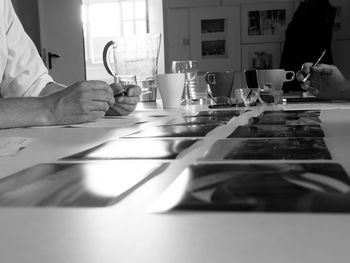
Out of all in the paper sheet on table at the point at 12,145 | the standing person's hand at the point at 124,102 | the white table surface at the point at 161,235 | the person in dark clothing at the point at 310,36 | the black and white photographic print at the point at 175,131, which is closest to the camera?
the white table surface at the point at 161,235

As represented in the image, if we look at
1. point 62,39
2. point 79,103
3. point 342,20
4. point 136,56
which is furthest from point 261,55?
point 79,103

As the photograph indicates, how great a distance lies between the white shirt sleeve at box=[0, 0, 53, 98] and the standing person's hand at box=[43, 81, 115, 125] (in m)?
0.50

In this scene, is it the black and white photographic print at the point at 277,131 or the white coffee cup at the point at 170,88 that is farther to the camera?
the white coffee cup at the point at 170,88

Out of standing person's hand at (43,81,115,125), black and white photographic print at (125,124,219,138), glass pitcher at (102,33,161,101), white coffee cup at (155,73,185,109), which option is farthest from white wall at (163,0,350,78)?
black and white photographic print at (125,124,219,138)

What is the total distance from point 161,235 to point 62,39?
3682mm

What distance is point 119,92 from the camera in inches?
52.7

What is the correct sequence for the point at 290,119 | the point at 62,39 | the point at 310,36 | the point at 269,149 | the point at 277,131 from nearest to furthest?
1. the point at 269,149
2. the point at 277,131
3. the point at 290,119
4. the point at 310,36
5. the point at 62,39

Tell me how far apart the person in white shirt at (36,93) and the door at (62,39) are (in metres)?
1.85

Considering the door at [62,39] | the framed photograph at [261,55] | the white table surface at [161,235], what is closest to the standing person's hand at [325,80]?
the white table surface at [161,235]

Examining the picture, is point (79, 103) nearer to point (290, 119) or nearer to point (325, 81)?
point (290, 119)

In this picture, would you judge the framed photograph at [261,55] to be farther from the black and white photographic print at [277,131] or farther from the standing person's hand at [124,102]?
the black and white photographic print at [277,131]

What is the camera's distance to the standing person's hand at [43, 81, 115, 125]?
1.09m

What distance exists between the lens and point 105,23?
6.60 meters

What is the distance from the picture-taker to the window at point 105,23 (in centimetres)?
641
